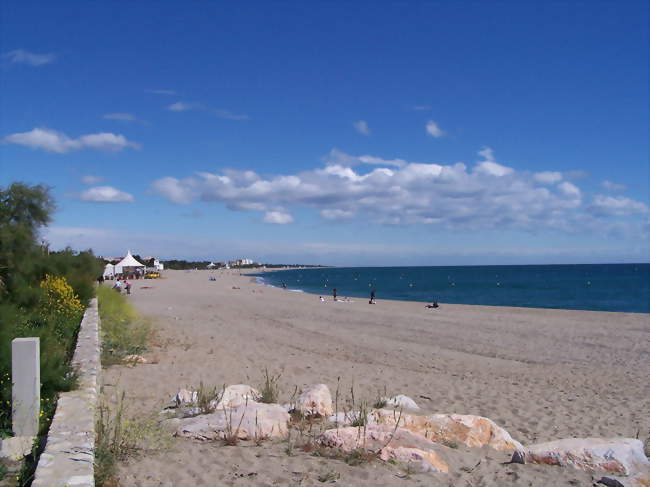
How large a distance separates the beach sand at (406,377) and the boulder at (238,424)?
0.17 metres

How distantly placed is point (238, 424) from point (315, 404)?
138 centimetres

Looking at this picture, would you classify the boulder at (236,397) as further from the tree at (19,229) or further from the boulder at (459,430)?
the tree at (19,229)

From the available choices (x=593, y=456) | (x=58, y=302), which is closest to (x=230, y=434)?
(x=593, y=456)

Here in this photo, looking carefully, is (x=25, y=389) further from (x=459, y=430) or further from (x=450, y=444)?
(x=459, y=430)

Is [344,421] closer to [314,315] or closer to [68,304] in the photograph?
[68,304]

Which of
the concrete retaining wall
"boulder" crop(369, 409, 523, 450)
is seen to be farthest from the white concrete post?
"boulder" crop(369, 409, 523, 450)

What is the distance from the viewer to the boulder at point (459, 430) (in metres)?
5.96

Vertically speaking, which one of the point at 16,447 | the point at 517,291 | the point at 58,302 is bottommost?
the point at 517,291

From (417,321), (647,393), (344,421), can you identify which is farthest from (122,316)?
(417,321)

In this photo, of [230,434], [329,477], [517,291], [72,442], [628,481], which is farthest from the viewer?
[517,291]

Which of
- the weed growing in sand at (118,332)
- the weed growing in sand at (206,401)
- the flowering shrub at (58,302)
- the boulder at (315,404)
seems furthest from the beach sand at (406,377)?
the flowering shrub at (58,302)

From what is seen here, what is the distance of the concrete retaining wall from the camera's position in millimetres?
3654

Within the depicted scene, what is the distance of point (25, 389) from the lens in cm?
504

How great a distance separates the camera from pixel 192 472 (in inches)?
185
